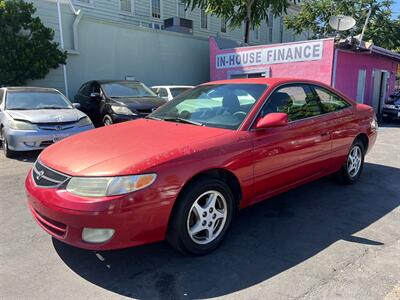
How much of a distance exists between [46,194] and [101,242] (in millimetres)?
617

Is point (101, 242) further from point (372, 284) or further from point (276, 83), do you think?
point (276, 83)

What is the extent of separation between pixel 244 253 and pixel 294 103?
1933mm

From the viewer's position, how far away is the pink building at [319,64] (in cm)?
1321

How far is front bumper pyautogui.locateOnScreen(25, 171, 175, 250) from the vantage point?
8.46 ft

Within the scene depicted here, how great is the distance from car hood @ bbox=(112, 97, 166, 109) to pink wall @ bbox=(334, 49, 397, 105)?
306 inches

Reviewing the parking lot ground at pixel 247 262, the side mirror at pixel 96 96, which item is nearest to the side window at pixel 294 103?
the parking lot ground at pixel 247 262

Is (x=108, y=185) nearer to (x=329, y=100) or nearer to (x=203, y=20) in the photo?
(x=329, y=100)

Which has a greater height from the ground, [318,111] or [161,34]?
[161,34]

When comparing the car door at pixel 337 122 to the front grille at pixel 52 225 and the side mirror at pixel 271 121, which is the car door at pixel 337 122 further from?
the front grille at pixel 52 225

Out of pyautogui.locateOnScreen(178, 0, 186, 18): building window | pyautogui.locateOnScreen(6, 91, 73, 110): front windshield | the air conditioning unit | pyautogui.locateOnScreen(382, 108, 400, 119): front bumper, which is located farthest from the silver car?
pyautogui.locateOnScreen(178, 0, 186, 18): building window

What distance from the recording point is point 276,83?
3.97 m

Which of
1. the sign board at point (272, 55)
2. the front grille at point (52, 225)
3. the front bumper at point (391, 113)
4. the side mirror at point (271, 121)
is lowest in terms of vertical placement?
the front bumper at point (391, 113)

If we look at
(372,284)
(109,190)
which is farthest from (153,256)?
(372,284)

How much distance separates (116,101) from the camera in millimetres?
8844
